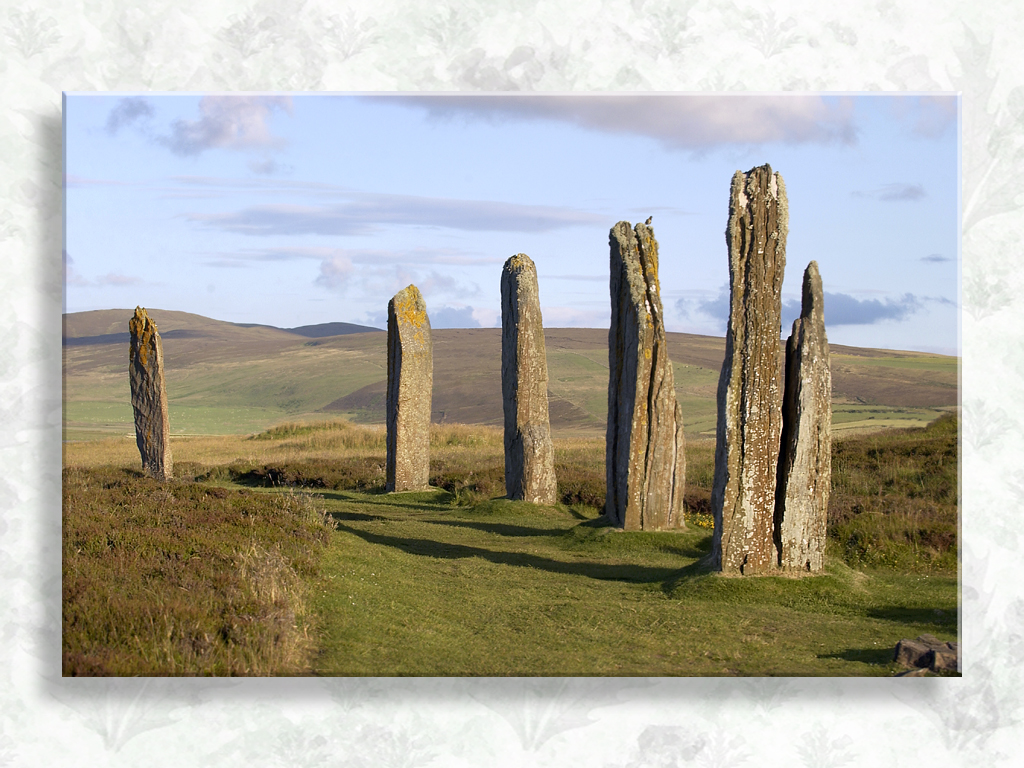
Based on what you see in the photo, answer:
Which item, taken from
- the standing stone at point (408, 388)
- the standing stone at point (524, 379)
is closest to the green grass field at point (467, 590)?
the standing stone at point (524, 379)

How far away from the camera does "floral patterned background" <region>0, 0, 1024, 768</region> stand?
7.51 m

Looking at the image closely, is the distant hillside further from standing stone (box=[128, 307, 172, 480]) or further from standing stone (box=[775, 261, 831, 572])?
standing stone (box=[775, 261, 831, 572])

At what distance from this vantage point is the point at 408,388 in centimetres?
2023

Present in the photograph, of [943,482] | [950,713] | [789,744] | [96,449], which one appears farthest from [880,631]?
[96,449]

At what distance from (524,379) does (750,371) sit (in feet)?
28.4

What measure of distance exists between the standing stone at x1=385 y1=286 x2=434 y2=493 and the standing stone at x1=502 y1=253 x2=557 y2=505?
229 cm

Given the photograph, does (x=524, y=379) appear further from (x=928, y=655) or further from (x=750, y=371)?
(x=928, y=655)

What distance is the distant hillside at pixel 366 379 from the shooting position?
158 ft

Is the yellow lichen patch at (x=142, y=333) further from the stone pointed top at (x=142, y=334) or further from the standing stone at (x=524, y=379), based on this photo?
the standing stone at (x=524, y=379)

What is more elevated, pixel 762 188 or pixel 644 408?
pixel 762 188

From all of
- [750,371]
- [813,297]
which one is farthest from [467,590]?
[813,297]

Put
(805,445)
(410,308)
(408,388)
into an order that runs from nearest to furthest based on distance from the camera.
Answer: (805,445) < (408,388) < (410,308)

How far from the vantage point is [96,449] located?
2725cm

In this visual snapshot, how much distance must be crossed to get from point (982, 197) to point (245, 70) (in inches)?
264
